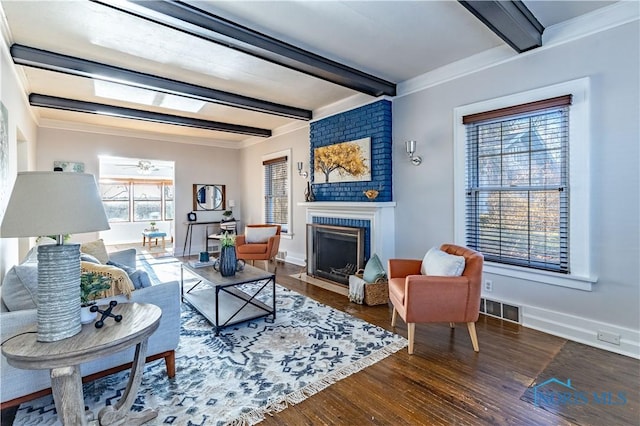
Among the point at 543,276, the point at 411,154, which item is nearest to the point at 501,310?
the point at 543,276

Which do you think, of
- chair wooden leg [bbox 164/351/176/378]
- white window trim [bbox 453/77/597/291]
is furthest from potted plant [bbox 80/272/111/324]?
white window trim [bbox 453/77/597/291]

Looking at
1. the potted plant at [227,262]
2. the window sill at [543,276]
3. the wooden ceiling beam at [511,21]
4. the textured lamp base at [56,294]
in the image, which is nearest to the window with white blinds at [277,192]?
the potted plant at [227,262]

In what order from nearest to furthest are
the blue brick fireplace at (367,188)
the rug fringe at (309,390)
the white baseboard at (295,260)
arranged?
the rug fringe at (309,390) → the blue brick fireplace at (367,188) → the white baseboard at (295,260)

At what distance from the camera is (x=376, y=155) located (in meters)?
4.30

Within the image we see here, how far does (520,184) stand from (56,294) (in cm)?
369

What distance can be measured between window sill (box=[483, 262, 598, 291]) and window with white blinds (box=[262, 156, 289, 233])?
4023 millimetres

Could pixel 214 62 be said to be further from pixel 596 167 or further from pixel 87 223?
pixel 596 167

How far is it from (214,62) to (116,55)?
0.99 meters

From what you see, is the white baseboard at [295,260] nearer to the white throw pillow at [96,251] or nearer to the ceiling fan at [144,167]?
the white throw pillow at [96,251]

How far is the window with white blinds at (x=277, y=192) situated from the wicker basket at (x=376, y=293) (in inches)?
120

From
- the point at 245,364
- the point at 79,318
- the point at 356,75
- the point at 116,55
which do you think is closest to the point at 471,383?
the point at 245,364

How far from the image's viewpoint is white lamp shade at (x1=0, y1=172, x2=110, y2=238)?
1303 millimetres

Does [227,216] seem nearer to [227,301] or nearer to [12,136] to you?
[227,301]

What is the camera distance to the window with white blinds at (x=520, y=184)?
Answer: 282 cm
